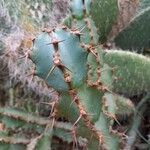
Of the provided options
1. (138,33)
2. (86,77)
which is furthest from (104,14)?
(86,77)

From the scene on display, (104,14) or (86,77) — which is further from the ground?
(104,14)

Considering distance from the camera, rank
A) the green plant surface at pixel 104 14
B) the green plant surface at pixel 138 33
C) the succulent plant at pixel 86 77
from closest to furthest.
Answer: the succulent plant at pixel 86 77
the green plant surface at pixel 104 14
the green plant surface at pixel 138 33

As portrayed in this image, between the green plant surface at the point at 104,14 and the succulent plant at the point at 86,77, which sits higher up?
the green plant surface at the point at 104,14

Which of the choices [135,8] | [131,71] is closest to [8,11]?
[135,8]

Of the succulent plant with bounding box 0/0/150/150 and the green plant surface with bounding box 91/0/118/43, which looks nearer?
the succulent plant with bounding box 0/0/150/150

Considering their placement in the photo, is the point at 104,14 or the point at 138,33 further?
the point at 138,33

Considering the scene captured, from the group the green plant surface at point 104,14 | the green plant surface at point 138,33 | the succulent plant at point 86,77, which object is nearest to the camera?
the succulent plant at point 86,77

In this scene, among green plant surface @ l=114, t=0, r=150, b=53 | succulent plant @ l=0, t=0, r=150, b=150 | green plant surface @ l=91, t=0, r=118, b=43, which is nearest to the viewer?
succulent plant @ l=0, t=0, r=150, b=150

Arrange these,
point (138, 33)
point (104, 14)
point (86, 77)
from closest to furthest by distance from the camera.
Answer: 1. point (86, 77)
2. point (104, 14)
3. point (138, 33)

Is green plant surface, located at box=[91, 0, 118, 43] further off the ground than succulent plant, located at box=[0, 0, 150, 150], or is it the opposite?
green plant surface, located at box=[91, 0, 118, 43]

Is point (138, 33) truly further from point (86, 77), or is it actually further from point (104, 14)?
point (86, 77)

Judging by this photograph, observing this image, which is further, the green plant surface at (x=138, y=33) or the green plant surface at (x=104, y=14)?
the green plant surface at (x=138, y=33)
